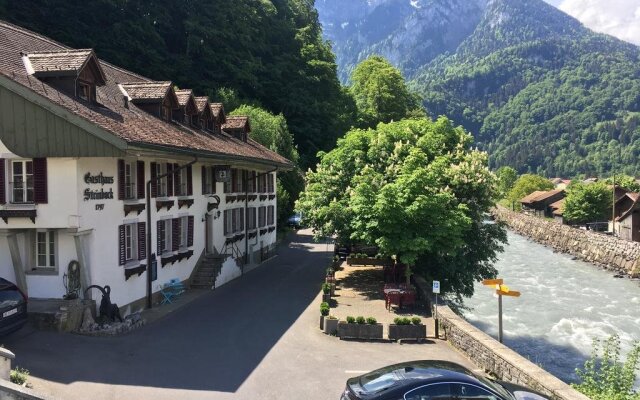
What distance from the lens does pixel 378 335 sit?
58.3ft

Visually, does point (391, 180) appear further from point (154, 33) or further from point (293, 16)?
point (293, 16)

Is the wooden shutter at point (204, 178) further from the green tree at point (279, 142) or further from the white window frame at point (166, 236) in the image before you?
the green tree at point (279, 142)

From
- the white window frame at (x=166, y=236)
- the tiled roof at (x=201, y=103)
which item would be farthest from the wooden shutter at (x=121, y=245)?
the tiled roof at (x=201, y=103)

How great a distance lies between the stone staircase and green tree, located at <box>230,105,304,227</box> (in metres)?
18.2

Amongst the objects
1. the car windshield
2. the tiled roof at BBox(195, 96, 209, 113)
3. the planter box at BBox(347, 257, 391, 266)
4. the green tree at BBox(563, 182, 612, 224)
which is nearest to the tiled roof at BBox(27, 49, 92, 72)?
the tiled roof at BBox(195, 96, 209, 113)

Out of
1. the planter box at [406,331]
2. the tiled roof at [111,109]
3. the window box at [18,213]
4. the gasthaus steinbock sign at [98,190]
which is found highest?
the tiled roof at [111,109]

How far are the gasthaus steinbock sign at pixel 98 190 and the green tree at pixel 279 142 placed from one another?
25694mm

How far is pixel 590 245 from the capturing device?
202ft

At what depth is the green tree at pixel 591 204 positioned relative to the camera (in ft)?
254

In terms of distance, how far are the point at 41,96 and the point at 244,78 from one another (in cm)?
4232

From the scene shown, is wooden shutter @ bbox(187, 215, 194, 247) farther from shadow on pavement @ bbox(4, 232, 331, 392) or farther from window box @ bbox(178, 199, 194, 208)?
shadow on pavement @ bbox(4, 232, 331, 392)

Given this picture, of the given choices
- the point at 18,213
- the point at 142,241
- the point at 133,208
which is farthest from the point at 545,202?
the point at 18,213

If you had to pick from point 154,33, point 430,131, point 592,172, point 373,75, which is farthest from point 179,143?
point 592,172

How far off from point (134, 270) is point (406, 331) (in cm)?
891
